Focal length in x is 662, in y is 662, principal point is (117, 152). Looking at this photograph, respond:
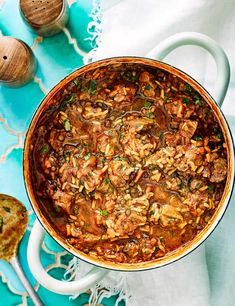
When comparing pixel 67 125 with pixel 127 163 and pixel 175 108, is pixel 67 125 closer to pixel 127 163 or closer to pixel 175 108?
pixel 127 163

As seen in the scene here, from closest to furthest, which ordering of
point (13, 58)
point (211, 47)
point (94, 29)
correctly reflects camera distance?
point (211, 47), point (13, 58), point (94, 29)

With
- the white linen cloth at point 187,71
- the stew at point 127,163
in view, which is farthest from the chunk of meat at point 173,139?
the white linen cloth at point 187,71

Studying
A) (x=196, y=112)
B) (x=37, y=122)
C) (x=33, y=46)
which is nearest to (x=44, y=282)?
(x=37, y=122)

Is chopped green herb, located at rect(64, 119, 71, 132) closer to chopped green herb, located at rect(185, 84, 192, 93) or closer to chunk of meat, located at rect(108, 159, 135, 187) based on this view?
chunk of meat, located at rect(108, 159, 135, 187)

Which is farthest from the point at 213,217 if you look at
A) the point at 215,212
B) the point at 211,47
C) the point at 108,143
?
the point at 211,47

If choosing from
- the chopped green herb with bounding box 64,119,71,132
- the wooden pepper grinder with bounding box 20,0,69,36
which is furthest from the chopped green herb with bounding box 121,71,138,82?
the wooden pepper grinder with bounding box 20,0,69,36

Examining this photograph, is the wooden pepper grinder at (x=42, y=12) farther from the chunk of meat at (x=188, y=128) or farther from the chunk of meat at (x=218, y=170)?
the chunk of meat at (x=218, y=170)

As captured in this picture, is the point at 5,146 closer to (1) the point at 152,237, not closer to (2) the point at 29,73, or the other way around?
(2) the point at 29,73
